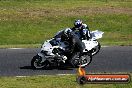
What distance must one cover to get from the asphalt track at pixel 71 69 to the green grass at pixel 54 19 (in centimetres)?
709

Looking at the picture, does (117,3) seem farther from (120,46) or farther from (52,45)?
(52,45)

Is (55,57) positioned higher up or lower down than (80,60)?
higher up

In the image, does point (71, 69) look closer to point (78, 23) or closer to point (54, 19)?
point (78, 23)

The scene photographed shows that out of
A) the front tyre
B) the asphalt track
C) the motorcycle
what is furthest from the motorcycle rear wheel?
the front tyre

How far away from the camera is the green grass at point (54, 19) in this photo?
107 feet

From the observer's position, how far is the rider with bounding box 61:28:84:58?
19.0m

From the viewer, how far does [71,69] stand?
750 inches

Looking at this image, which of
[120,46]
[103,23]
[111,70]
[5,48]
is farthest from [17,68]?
[103,23]

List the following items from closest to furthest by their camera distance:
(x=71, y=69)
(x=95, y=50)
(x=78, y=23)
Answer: (x=71, y=69) < (x=78, y=23) < (x=95, y=50)

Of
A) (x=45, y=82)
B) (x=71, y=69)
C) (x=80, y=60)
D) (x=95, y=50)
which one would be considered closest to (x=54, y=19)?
(x=95, y=50)

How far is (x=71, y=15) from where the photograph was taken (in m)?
37.7

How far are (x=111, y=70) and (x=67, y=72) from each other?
5.66 ft

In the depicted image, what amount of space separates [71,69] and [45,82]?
140 inches

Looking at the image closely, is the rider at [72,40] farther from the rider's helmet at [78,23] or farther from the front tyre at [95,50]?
the front tyre at [95,50]
